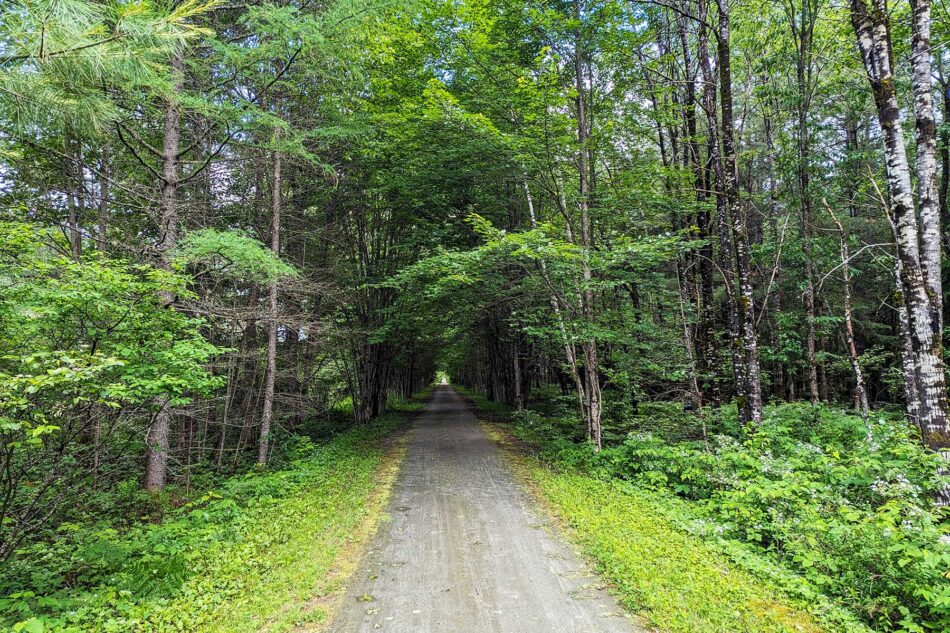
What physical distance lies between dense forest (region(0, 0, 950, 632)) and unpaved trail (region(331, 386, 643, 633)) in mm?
1693

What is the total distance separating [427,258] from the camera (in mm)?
10273

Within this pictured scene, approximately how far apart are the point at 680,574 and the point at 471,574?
219cm

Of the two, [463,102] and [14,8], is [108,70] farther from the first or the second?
[463,102]

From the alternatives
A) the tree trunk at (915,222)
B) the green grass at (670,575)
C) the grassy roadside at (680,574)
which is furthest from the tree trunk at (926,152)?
the green grass at (670,575)

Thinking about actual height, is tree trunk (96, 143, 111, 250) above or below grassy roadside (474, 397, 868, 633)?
above

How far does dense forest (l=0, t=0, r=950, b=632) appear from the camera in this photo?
4.11m

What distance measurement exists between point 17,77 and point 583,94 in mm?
9757

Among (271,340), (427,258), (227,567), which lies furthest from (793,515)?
(271,340)

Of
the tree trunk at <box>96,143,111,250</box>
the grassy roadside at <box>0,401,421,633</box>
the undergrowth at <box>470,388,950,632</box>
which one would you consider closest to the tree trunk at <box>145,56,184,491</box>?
the grassy roadside at <box>0,401,421,633</box>

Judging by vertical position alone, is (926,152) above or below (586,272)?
above

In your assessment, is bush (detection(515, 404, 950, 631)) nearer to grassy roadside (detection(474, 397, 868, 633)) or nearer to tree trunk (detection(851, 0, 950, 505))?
grassy roadside (detection(474, 397, 868, 633))

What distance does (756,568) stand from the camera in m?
4.28

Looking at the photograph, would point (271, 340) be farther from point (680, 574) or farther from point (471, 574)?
point (680, 574)

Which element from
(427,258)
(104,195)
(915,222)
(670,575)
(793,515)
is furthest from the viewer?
(427,258)
